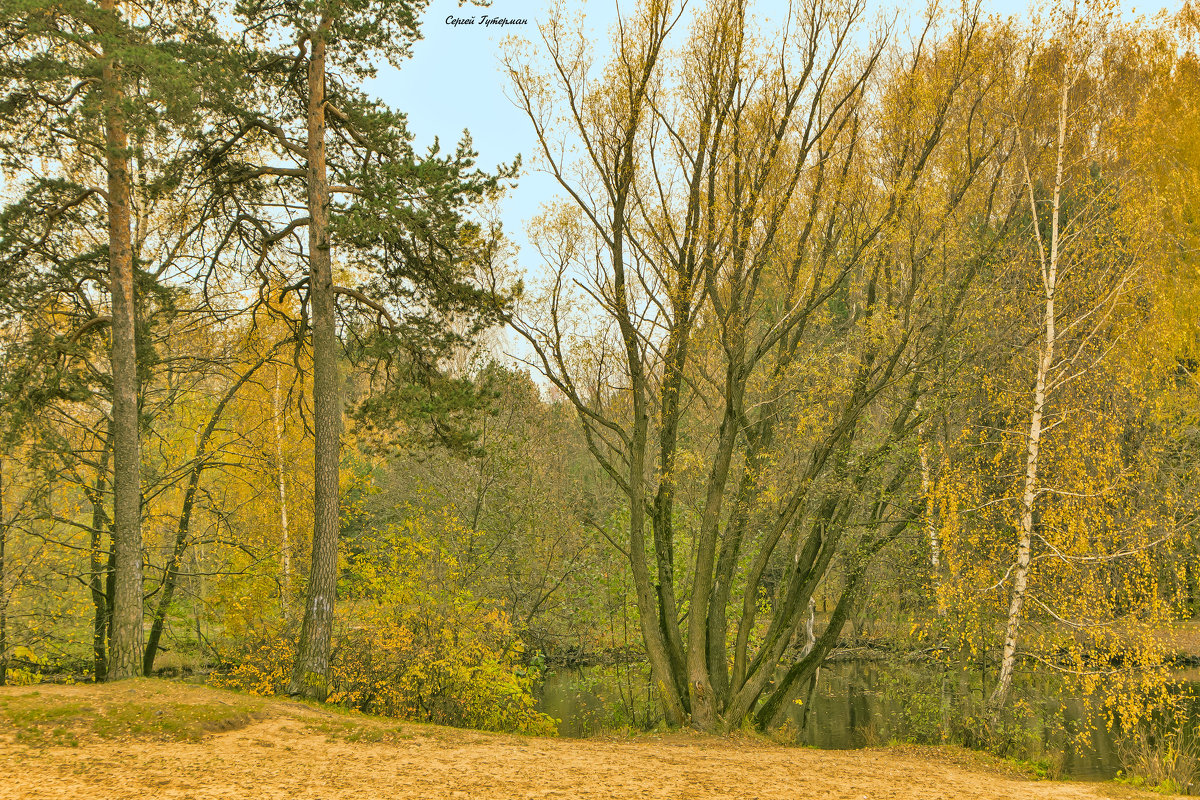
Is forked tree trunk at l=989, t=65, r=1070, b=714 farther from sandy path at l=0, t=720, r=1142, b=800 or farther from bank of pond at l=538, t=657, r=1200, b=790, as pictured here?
sandy path at l=0, t=720, r=1142, b=800

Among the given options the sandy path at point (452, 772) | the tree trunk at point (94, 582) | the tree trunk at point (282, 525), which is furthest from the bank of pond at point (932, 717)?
the tree trunk at point (94, 582)

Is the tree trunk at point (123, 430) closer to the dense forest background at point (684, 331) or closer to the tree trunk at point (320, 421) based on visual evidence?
the dense forest background at point (684, 331)

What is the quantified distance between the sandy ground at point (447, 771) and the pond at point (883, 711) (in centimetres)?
226

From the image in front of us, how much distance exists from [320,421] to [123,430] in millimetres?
2402

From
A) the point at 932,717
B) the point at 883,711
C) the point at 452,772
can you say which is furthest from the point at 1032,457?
the point at 883,711

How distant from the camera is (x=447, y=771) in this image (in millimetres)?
6906

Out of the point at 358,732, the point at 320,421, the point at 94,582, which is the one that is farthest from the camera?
the point at 94,582

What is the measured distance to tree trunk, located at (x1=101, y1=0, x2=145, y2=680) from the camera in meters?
9.27

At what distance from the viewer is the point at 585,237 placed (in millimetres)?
12492

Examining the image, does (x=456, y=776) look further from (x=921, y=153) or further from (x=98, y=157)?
(x=921, y=153)

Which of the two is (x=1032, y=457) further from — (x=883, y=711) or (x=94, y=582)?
(x=94, y=582)

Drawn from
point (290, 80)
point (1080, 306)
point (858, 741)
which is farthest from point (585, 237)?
point (858, 741)

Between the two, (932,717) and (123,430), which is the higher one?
(123,430)

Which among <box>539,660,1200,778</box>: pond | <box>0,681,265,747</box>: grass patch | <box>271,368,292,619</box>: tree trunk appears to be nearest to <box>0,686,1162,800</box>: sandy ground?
<box>0,681,265,747</box>: grass patch
